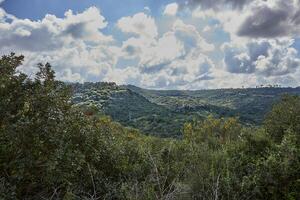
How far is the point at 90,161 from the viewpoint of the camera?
9.62 m

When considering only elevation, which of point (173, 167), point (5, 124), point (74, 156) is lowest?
point (173, 167)

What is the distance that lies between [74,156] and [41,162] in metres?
0.70

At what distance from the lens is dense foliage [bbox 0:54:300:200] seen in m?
8.06

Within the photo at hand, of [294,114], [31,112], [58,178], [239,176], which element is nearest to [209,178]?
[239,176]

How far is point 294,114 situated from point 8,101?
383 inches

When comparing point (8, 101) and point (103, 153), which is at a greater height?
point (8, 101)

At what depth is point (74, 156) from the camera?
28.0 feet

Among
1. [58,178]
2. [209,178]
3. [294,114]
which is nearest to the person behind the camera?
[58,178]

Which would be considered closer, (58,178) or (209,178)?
(58,178)

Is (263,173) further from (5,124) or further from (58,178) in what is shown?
(5,124)

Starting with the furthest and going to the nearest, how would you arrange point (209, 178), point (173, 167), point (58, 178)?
point (173, 167) → point (209, 178) → point (58, 178)

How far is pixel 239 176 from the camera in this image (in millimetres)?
9633

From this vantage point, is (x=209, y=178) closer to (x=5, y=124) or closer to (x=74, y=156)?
(x=74, y=156)

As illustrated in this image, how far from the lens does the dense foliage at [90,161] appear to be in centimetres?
806
